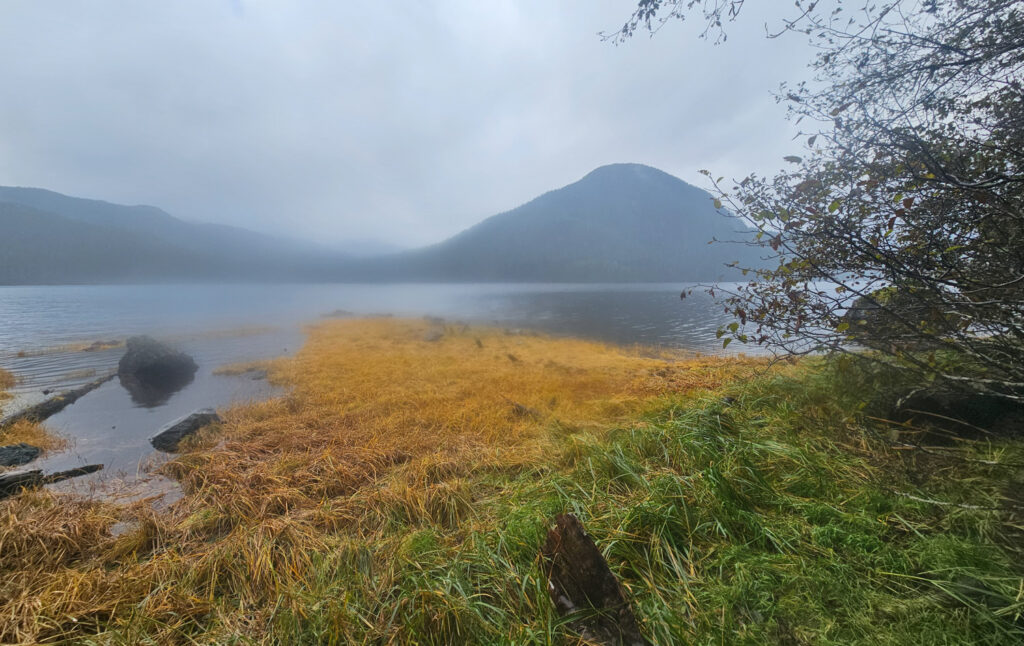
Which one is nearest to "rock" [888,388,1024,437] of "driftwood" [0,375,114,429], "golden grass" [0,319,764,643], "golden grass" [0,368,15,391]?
"golden grass" [0,319,764,643]

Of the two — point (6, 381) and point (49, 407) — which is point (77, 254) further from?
point (49, 407)

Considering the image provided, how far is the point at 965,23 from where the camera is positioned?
307 centimetres

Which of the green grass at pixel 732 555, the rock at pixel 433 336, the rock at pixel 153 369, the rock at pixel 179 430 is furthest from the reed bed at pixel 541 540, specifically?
the rock at pixel 433 336

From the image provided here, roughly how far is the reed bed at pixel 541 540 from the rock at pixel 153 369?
9553 millimetres

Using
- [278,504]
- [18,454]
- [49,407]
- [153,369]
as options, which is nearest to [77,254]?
[153,369]

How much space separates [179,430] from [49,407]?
614 centimetres

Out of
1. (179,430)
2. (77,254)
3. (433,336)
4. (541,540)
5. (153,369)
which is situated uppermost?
(77,254)

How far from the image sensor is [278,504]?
4.13m

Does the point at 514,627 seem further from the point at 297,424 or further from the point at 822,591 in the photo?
the point at 297,424

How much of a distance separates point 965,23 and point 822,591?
504 centimetres

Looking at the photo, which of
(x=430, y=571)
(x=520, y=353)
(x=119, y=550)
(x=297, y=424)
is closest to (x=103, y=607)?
(x=119, y=550)

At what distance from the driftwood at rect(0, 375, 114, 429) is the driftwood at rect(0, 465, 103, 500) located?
4.33 m

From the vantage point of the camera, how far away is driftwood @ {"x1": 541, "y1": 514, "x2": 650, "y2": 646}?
1902 millimetres

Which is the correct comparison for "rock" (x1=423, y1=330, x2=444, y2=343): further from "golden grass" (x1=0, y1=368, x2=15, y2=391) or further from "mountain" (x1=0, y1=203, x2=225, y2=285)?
"mountain" (x1=0, y1=203, x2=225, y2=285)
